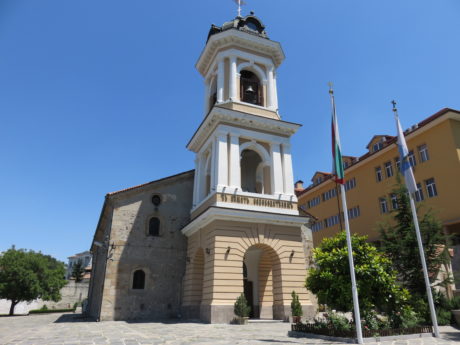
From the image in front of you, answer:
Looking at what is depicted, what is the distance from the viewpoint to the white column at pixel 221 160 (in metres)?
18.3

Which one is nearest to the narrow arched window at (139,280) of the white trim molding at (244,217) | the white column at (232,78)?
the white trim molding at (244,217)

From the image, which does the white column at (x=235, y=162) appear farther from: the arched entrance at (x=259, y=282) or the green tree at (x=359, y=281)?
the green tree at (x=359, y=281)

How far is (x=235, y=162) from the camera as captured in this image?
62.9ft

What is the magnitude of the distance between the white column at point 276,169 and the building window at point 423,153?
13.0 metres

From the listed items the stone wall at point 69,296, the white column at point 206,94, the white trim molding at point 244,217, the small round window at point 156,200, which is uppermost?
the white column at point 206,94

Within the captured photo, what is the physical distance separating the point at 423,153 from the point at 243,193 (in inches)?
651

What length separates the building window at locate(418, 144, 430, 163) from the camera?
2544 cm

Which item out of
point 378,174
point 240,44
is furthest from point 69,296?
point 378,174

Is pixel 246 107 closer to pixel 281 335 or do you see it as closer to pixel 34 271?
pixel 281 335

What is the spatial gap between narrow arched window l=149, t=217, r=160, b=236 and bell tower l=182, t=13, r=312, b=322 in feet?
5.95

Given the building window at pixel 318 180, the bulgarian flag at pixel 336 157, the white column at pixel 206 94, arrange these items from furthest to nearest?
the building window at pixel 318 180 → the white column at pixel 206 94 → the bulgarian flag at pixel 336 157

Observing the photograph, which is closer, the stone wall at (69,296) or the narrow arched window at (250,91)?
the narrow arched window at (250,91)

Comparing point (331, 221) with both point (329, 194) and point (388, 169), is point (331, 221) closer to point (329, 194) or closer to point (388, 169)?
point (329, 194)

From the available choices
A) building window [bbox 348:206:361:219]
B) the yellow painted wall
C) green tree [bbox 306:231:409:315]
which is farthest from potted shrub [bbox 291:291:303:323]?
building window [bbox 348:206:361:219]
